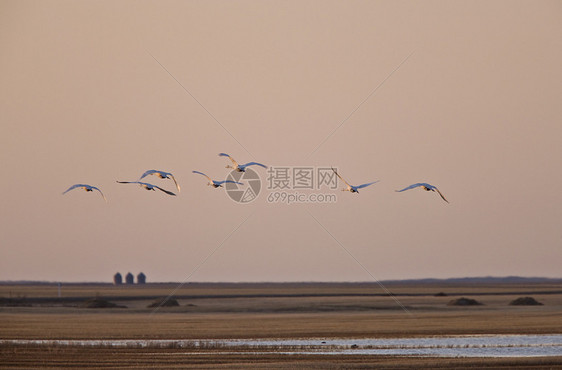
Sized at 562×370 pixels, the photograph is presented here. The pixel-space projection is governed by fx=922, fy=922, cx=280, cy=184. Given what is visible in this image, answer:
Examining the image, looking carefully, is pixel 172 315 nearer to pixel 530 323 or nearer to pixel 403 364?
pixel 530 323

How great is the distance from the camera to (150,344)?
2527 inches

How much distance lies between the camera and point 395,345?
63781 mm

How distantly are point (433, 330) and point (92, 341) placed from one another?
28.6m

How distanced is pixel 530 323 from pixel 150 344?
126 feet


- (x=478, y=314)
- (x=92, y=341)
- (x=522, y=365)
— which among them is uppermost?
(x=478, y=314)

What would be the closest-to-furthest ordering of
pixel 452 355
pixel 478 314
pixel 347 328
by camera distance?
pixel 452 355
pixel 347 328
pixel 478 314

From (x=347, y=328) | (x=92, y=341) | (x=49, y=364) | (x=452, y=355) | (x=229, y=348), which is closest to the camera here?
(x=49, y=364)

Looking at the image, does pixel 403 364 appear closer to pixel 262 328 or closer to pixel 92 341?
pixel 92 341

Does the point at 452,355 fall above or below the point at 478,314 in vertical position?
below

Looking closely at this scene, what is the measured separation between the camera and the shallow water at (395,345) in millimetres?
58469

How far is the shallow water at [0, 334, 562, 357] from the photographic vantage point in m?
58.5

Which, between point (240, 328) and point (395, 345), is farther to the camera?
point (240, 328)

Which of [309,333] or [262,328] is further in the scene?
[262,328]

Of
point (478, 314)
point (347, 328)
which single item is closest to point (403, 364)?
point (347, 328)
